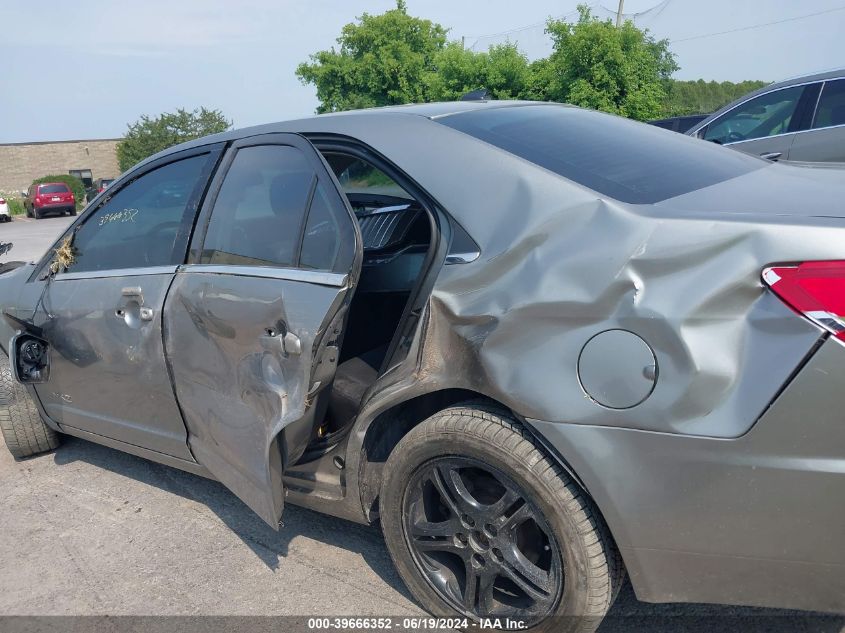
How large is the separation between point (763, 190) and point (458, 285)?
0.92m

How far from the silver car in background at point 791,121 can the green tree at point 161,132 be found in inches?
1603

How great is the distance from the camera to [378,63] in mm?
37281

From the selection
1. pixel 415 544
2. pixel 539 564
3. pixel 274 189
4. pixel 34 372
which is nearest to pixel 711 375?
pixel 539 564

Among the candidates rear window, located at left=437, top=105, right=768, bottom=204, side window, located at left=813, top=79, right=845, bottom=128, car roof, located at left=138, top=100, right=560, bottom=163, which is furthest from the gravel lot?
side window, located at left=813, top=79, right=845, bottom=128

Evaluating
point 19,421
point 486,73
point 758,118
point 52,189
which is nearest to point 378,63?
point 486,73

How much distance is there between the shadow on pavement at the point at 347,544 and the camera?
2.35 metres

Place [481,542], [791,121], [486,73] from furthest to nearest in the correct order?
1. [486,73]
2. [791,121]
3. [481,542]

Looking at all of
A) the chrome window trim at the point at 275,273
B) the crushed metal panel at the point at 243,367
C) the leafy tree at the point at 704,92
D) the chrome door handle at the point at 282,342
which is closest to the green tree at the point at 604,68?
the leafy tree at the point at 704,92

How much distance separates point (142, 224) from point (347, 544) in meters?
1.70

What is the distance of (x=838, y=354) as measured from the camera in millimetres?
1552

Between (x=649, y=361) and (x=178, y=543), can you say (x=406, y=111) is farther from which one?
(x=178, y=543)

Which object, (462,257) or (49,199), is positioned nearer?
(462,257)

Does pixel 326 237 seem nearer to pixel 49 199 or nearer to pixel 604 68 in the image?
pixel 604 68

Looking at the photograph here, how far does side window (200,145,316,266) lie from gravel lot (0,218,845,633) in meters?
1.22
